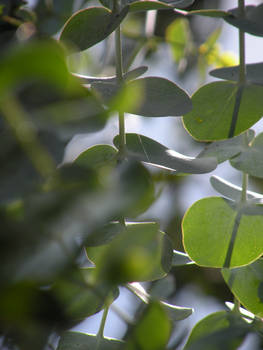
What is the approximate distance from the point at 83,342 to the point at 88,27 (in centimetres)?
24

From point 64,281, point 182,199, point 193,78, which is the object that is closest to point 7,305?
point 64,281

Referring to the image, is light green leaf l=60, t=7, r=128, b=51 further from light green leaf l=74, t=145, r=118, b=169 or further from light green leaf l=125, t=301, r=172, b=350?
light green leaf l=125, t=301, r=172, b=350

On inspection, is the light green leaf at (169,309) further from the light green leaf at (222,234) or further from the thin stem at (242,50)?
the thin stem at (242,50)

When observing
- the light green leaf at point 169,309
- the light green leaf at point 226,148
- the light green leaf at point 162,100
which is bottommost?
the light green leaf at point 169,309

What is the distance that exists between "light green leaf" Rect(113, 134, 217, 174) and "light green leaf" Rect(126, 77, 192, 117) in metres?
0.03

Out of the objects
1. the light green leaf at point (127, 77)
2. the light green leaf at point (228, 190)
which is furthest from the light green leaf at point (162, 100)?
the light green leaf at point (228, 190)

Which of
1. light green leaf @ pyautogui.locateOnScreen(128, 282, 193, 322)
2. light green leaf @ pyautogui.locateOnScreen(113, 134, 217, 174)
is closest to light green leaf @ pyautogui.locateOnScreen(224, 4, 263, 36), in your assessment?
light green leaf @ pyautogui.locateOnScreen(113, 134, 217, 174)

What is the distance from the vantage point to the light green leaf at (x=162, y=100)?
35 centimetres

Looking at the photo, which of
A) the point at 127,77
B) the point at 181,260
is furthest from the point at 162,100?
the point at 181,260

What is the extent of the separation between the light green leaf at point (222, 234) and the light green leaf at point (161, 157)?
0.06 meters

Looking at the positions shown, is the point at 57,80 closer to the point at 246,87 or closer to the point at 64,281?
the point at 64,281

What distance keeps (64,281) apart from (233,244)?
0.80 ft

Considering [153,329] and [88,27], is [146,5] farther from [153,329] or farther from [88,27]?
[153,329]

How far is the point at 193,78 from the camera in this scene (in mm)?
1019
